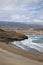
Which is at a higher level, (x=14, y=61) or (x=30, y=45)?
(x=30, y=45)

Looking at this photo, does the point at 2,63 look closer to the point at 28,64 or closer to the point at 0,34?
the point at 28,64

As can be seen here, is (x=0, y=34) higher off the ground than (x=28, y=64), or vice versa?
(x=0, y=34)

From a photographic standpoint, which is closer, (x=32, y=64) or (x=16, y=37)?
(x=32, y=64)

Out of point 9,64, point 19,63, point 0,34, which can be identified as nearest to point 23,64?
point 19,63

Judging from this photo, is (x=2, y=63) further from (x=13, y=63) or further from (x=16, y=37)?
(x=16, y=37)

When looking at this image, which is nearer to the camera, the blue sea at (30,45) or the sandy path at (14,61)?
the sandy path at (14,61)

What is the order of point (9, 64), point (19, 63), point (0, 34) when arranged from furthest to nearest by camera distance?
point (0, 34)
point (19, 63)
point (9, 64)

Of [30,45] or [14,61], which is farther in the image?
[30,45]

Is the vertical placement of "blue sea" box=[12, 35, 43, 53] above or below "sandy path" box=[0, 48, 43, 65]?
above

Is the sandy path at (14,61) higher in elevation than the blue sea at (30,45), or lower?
lower

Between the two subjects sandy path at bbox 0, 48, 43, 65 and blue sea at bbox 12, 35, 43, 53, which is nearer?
sandy path at bbox 0, 48, 43, 65

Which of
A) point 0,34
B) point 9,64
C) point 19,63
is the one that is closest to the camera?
point 9,64
